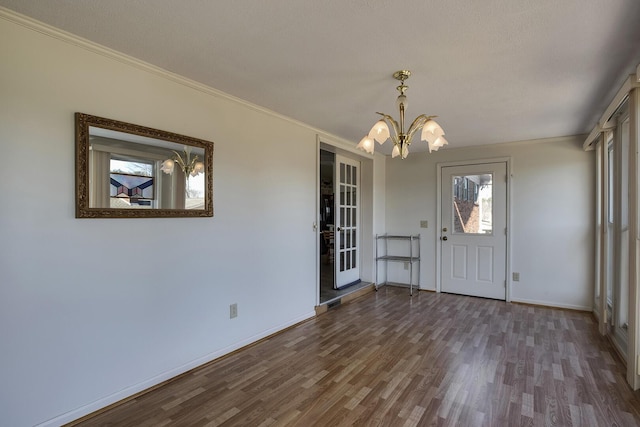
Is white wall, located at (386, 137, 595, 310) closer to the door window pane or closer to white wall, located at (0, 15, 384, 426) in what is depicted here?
the door window pane

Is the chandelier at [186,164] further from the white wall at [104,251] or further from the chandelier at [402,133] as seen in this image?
the chandelier at [402,133]

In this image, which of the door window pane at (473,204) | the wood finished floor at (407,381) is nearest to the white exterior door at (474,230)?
the door window pane at (473,204)

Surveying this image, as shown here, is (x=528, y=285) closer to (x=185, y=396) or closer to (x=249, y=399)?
(x=249, y=399)

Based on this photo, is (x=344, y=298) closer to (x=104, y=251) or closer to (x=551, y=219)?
(x=551, y=219)

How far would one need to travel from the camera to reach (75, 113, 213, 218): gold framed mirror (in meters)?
1.93

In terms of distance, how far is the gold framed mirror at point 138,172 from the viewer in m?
1.93

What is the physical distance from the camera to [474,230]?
473 centimetres

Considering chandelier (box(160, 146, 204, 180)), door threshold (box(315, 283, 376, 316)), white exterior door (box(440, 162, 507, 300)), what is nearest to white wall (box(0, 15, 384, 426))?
chandelier (box(160, 146, 204, 180))

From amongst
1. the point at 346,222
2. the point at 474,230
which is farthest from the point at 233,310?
the point at 474,230

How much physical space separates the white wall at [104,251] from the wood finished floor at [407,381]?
0.25m

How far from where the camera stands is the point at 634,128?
2.27 m

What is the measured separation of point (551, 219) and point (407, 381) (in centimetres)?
322

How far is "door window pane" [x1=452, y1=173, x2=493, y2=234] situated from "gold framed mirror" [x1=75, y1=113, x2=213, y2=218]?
3709 mm

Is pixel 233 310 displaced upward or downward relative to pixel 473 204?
downward
